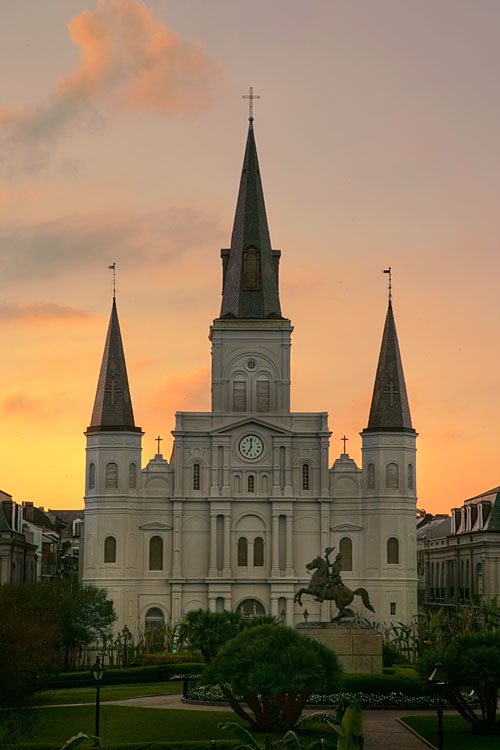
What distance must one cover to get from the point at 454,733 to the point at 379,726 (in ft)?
9.26

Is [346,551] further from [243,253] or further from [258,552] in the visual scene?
[243,253]

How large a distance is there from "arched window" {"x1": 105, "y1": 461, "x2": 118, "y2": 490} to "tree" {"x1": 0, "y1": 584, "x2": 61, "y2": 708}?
42.0 metres

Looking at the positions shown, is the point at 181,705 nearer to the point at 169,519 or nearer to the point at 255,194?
the point at 169,519

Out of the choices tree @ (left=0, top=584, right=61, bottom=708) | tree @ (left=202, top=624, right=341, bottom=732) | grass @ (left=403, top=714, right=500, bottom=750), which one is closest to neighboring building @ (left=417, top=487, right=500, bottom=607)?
tree @ (left=0, top=584, right=61, bottom=708)

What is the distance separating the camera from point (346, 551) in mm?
103500

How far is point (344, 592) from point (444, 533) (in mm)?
70801

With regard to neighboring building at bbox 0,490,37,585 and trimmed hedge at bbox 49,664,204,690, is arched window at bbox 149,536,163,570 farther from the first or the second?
trimmed hedge at bbox 49,664,204,690

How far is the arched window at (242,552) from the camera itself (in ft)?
339

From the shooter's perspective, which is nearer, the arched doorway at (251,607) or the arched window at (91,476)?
the arched doorway at (251,607)

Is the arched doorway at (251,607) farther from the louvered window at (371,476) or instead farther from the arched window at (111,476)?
the arched window at (111,476)

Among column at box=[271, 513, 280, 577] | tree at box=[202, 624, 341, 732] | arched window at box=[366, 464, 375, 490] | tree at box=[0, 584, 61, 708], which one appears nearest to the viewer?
tree at box=[202, 624, 341, 732]

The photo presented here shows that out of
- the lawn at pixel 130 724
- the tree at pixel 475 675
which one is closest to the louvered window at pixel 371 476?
the lawn at pixel 130 724

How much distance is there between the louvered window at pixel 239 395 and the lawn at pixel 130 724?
5408cm

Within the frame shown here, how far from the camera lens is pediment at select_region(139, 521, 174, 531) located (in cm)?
10344
